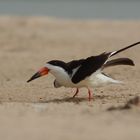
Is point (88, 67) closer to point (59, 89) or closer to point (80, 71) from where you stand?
point (80, 71)

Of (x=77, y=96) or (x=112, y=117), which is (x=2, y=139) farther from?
(x=77, y=96)

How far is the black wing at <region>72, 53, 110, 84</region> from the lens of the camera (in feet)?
35.4

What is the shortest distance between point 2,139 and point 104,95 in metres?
4.06

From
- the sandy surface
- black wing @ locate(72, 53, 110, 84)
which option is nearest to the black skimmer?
black wing @ locate(72, 53, 110, 84)

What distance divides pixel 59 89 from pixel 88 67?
1.82m

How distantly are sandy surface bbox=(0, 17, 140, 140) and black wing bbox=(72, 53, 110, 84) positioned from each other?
1.23ft

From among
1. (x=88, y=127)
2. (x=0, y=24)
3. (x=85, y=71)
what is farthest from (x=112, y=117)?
(x=0, y=24)

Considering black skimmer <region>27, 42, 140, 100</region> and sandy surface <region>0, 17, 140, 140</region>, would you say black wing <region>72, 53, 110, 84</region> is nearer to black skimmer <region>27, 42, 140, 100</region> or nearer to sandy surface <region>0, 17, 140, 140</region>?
black skimmer <region>27, 42, 140, 100</region>

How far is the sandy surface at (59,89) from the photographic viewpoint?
8.08 meters

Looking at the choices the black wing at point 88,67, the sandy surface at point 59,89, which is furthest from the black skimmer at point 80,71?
the sandy surface at point 59,89

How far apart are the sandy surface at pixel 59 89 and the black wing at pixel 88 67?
1.23 ft

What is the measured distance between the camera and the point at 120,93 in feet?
39.0

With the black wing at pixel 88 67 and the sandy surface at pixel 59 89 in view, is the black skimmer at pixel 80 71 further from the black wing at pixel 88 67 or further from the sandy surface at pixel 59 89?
the sandy surface at pixel 59 89

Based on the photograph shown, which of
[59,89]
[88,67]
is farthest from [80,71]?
[59,89]
